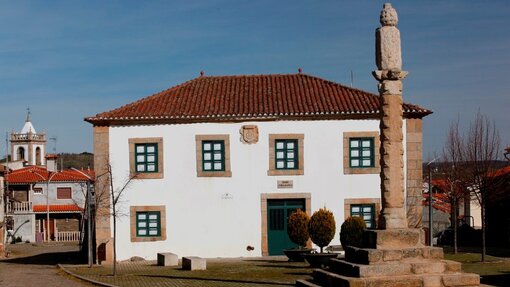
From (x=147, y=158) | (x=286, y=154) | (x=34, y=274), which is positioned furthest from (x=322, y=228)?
(x=34, y=274)

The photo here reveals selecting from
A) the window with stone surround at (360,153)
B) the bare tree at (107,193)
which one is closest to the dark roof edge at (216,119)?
the window with stone surround at (360,153)

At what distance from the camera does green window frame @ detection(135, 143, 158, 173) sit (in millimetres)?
29312

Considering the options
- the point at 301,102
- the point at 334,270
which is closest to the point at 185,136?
the point at 301,102

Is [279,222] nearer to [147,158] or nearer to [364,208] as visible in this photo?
[364,208]

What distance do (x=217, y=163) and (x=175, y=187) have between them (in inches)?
65.3

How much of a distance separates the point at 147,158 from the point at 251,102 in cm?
418

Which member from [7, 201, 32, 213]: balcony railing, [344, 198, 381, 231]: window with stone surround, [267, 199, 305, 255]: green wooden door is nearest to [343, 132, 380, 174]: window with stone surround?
[344, 198, 381, 231]: window with stone surround

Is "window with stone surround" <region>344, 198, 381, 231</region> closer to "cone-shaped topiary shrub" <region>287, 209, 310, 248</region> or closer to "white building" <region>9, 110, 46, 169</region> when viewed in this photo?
"cone-shaped topiary shrub" <region>287, 209, 310, 248</region>

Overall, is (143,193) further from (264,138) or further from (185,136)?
(264,138)

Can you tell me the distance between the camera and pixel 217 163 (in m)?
29.5

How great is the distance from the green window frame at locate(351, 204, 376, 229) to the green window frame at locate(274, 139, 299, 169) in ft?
8.06

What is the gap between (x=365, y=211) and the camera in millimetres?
29328

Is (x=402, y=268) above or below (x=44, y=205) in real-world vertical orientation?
above

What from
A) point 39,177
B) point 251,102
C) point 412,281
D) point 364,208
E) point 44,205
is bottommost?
point 44,205
